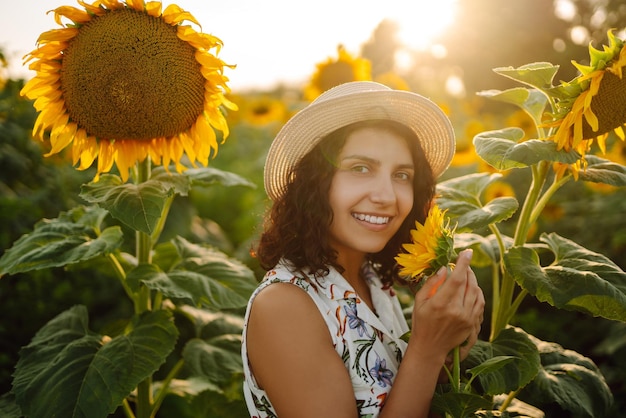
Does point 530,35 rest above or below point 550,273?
above

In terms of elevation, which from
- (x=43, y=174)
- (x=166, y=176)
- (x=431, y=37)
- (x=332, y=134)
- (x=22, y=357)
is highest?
(x=431, y=37)

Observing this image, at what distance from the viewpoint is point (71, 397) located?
1.73 m

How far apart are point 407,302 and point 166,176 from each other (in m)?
1.62

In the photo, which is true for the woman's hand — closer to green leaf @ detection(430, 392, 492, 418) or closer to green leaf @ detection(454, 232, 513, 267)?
green leaf @ detection(430, 392, 492, 418)

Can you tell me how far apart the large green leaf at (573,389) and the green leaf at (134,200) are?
1.26 metres

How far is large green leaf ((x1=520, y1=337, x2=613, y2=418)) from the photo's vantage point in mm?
1783

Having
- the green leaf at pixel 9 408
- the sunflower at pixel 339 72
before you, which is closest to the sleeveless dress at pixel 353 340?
the green leaf at pixel 9 408

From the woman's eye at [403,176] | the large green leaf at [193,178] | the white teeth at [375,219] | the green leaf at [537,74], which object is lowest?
the large green leaf at [193,178]

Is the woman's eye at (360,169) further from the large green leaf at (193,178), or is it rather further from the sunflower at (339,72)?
the sunflower at (339,72)

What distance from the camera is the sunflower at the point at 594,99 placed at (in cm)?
143

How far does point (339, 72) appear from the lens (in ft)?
15.9

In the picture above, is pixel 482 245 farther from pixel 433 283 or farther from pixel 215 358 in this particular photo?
pixel 215 358

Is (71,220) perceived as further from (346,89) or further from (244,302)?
(346,89)

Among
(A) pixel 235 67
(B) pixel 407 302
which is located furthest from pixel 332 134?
(B) pixel 407 302
